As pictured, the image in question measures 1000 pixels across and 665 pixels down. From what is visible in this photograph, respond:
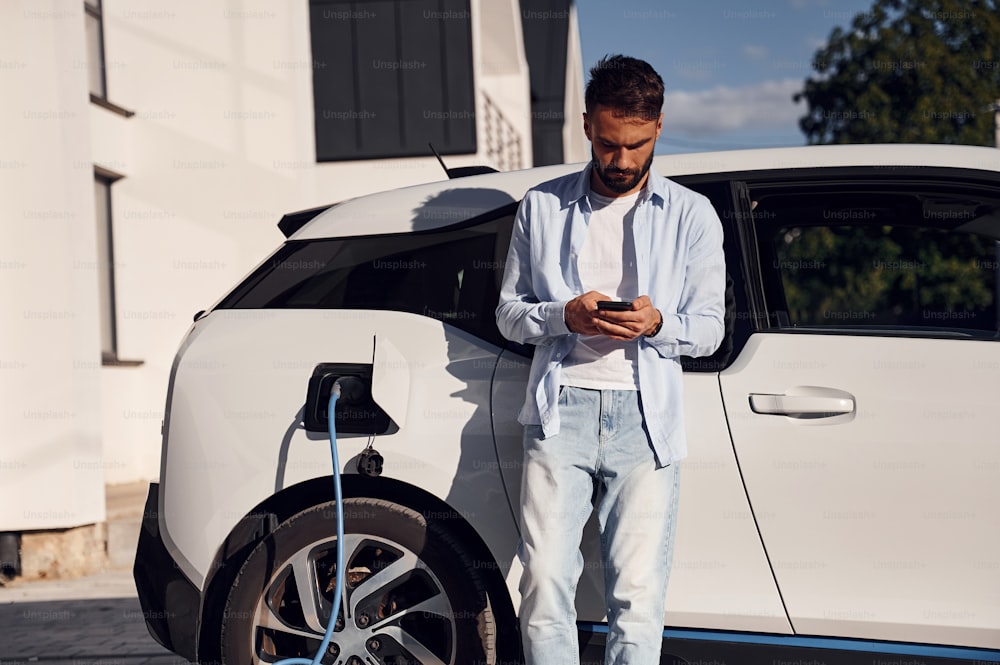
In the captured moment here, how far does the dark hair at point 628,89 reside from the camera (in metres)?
2.83

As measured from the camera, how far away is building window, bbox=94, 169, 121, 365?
10.3m

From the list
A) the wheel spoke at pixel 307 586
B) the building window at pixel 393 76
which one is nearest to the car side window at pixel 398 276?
the wheel spoke at pixel 307 586

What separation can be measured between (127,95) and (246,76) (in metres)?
1.20

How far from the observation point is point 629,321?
2.71m

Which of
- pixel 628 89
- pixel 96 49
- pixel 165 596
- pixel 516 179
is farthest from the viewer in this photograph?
pixel 96 49

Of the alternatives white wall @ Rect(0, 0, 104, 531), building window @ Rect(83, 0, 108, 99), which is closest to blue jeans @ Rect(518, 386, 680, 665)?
white wall @ Rect(0, 0, 104, 531)

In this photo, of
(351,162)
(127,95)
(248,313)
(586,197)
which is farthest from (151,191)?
(586,197)

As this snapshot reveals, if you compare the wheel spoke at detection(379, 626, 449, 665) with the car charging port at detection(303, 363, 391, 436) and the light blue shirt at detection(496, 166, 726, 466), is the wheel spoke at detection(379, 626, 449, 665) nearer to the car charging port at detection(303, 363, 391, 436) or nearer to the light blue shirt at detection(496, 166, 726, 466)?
the car charging port at detection(303, 363, 391, 436)

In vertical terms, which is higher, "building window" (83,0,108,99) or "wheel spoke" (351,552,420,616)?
"building window" (83,0,108,99)

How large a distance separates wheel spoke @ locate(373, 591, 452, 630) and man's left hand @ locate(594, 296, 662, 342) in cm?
100

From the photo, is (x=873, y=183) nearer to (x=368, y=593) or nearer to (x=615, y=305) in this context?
(x=615, y=305)

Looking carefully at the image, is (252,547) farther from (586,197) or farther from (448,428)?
(586,197)

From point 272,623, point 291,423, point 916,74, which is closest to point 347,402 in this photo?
point 291,423

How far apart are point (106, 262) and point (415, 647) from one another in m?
8.24
